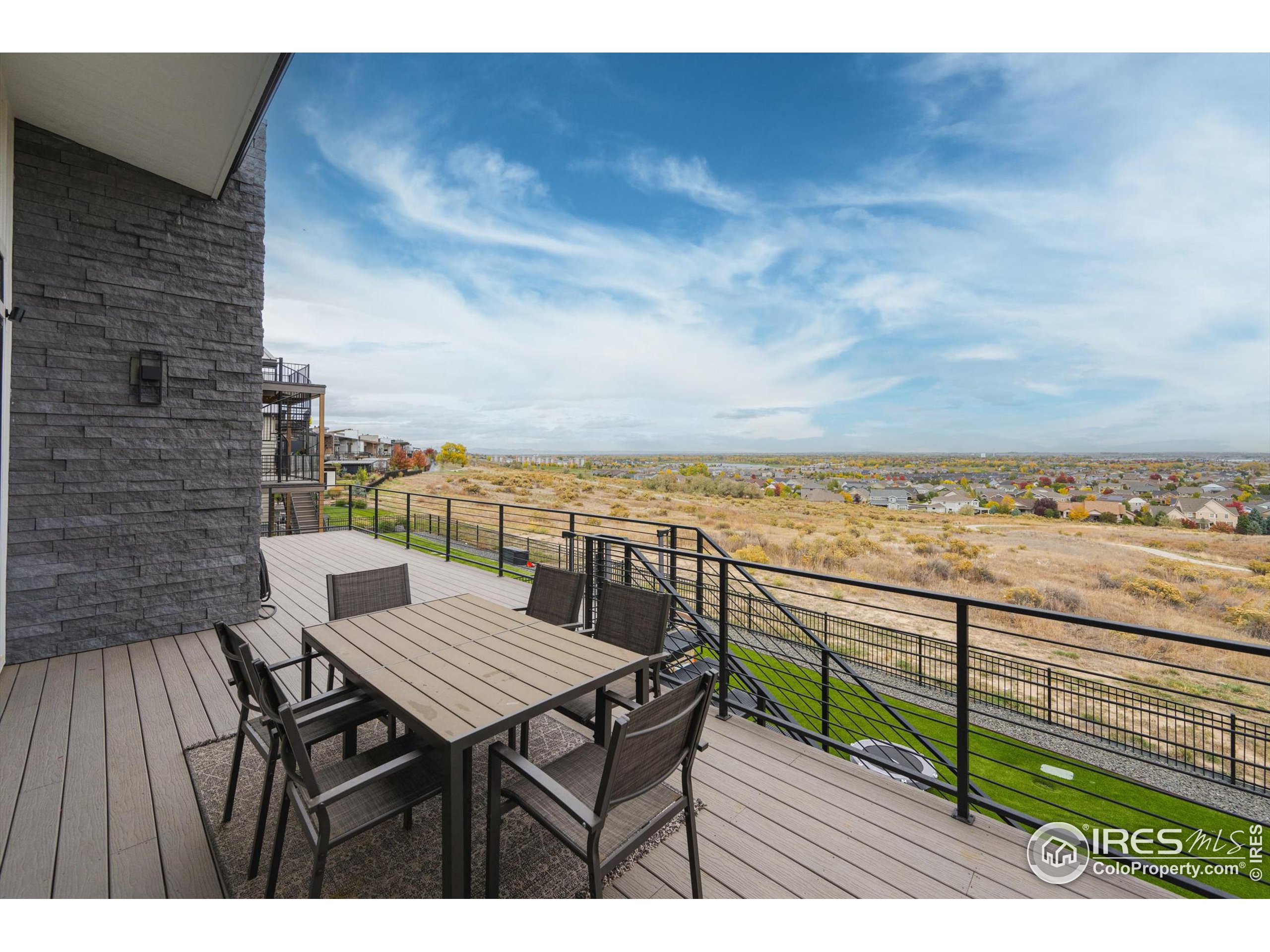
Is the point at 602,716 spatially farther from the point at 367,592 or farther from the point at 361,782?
the point at 367,592

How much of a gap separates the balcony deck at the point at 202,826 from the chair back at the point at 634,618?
1.88 feet

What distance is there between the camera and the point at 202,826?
6.12 ft

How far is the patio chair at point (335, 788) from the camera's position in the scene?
1.30 meters

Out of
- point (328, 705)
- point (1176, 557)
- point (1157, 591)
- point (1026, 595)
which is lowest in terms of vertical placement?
point (1026, 595)

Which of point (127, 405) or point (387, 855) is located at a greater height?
point (127, 405)

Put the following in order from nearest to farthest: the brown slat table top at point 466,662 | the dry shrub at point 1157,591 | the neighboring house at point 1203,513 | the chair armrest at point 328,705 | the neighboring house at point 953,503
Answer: the brown slat table top at point 466,662 → the chair armrest at point 328,705 → the dry shrub at point 1157,591 → the neighboring house at point 1203,513 → the neighboring house at point 953,503

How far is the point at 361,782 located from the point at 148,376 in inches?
154

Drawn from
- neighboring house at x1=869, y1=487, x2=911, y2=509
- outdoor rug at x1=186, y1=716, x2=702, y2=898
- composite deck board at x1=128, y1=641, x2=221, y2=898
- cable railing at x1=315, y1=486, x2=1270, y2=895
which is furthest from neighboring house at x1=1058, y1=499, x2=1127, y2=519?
composite deck board at x1=128, y1=641, x2=221, y2=898

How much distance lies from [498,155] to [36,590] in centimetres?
1343

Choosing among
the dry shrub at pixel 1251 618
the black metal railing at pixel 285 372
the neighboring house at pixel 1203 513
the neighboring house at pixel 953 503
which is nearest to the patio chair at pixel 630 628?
the black metal railing at pixel 285 372

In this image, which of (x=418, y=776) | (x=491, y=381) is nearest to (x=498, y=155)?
(x=491, y=381)

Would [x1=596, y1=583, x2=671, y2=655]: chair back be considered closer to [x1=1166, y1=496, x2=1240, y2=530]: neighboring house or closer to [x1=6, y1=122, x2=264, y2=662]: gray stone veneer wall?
[x1=6, y1=122, x2=264, y2=662]: gray stone veneer wall

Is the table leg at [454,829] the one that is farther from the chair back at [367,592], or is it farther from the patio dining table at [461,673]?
the chair back at [367,592]

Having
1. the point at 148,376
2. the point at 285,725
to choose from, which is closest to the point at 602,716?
the point at 285,725
